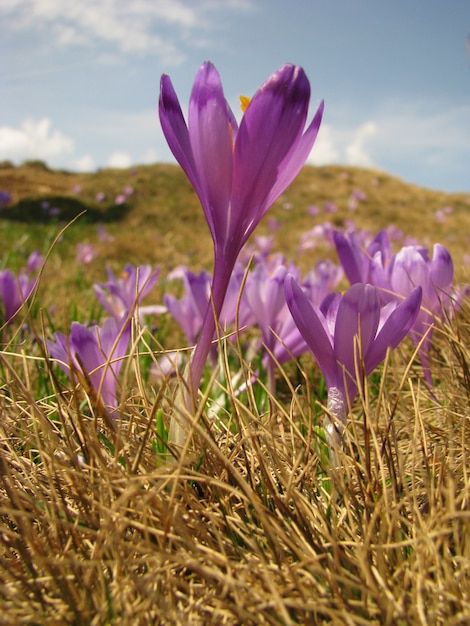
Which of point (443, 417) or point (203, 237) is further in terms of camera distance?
point (203, 237)

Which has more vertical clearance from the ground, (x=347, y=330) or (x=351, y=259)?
(x=351, y=259)

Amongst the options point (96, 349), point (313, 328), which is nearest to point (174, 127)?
point (313, 328)

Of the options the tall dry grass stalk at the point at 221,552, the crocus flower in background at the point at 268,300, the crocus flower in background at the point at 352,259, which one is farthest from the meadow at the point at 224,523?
the crocus flower in background at the point at 268,300

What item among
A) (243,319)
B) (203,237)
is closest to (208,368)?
(243,319)

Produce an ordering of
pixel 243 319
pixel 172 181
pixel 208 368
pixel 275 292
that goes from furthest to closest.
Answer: pixel 172 181 → pixel 208 368 → pixel 243 319 → pixel 275 292

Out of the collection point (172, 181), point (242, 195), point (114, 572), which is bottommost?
point (114, 572)

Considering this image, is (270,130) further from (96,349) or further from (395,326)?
(96,349)

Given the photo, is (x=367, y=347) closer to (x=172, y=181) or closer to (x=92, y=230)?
(x=92, y=230)
